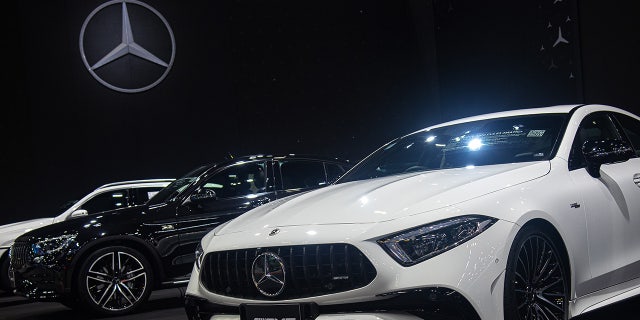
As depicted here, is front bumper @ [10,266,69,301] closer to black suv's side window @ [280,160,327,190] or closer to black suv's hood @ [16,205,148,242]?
black suv's hood @ [16,205,148,242]

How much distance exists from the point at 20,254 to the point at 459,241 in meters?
6.31

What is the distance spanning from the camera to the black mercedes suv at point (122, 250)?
7949 mm

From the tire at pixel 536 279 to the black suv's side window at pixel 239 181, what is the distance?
17.4 feet

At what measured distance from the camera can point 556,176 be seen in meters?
4.39

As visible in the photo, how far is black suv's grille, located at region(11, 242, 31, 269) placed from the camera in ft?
26.9

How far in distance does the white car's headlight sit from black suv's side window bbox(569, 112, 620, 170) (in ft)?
4.33

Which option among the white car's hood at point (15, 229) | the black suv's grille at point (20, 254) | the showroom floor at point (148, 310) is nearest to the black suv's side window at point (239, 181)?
the showroom floor at point (148, 310)

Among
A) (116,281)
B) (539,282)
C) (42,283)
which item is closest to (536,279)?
(539,282)

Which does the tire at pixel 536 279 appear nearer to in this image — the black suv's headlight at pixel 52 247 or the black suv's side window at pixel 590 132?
the black suv's side window at pixel 590 132

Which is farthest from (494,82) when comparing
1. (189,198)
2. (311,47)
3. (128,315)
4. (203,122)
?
(128,315)

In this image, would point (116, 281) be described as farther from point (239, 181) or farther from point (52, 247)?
point (239, 181)

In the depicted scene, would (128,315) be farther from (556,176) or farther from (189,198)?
(556,176)

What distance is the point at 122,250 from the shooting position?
8125 millimetres

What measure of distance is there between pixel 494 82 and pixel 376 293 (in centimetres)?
1357
